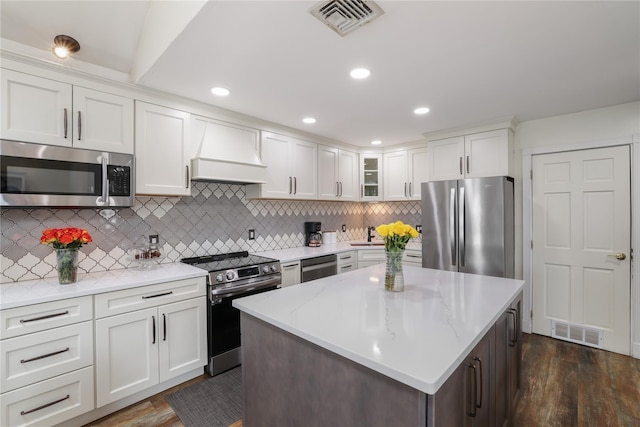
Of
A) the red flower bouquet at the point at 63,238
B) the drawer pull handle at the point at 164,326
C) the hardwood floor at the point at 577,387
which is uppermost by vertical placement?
the red flower bouquet at the point at 63,238

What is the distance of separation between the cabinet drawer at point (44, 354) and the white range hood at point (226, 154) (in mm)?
1431

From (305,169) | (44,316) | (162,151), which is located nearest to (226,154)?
(162,151)

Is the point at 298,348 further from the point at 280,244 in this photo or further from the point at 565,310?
the point at 565,310

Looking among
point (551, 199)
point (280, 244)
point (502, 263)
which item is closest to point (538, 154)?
point (551, 199)

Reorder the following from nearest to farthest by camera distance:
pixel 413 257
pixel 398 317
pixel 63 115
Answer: pixel 398 317
pixel 63 115
pixel 413 257

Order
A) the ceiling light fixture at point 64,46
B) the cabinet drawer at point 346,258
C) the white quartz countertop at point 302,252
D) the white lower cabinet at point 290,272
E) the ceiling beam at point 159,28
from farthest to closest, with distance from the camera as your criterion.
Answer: the cabinet drawer at point 346,258 < the white quartz countertop at point 302,252 < the white lower cabinet at point 290,272 < the ceiling light fixture at point 64,46 < the ceiling beam at point 159,28

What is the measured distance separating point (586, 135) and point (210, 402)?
4.25 meters

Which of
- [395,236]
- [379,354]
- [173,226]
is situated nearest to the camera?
[379,354]

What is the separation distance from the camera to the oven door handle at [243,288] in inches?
97.3

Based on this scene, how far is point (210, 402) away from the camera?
7.19ft

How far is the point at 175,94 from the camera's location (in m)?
2.58

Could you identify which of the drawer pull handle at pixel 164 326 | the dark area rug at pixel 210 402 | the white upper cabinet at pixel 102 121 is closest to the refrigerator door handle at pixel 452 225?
the dark area rug at pixel 210 402

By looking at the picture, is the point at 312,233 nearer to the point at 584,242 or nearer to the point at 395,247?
the point at 395,247

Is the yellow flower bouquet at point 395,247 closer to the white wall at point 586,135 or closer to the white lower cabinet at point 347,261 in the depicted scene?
the white lower cabinet at point 347,261
